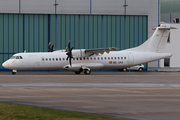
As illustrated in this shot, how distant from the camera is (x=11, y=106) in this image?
35.6ft

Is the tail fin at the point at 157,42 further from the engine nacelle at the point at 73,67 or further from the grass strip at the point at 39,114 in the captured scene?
the grass strip at the point at 39,114

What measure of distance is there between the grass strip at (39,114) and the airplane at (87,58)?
25.5 metres

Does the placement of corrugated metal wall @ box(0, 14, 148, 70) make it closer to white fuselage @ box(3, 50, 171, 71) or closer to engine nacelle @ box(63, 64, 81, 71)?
white fuselage @ box(3, 50, 171, 71)

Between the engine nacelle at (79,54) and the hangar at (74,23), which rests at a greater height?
the hangar at (74,23)

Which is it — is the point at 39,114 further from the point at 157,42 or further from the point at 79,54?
the point at 157,42

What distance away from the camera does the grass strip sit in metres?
8.74

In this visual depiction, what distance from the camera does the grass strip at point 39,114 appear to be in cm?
874

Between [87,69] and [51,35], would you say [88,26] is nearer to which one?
[51,35]

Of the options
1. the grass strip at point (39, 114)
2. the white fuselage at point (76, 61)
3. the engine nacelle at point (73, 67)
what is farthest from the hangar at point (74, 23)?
the grass strip at point (39, 114)

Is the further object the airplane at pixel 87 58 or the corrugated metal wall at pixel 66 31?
the corrugated metal wall at pixel 66 31

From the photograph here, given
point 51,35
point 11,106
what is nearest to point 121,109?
point 11,106

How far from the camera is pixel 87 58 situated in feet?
124

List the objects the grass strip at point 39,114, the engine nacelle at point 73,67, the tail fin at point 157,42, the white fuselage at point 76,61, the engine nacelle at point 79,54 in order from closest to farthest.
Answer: the grass strip at point 39,114, the white fuselage at point 76,61, the engine nacelle at point 79,54, the engine nacelle at point 73,67, the tail fin at point 157,42

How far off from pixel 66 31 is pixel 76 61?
43.7 feet
